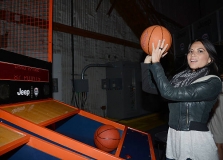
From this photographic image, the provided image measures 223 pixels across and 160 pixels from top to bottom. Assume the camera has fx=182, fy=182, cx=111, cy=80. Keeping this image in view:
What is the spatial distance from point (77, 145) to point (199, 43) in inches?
51.4

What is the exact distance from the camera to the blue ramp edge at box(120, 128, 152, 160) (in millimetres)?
1669

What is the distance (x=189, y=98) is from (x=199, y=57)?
41 cm

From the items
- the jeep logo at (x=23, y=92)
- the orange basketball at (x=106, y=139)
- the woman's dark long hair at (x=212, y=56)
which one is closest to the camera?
the woman's dark long hair at (x=212, y=56)

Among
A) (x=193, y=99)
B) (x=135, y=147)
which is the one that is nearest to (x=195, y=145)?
(x=193, y=99)

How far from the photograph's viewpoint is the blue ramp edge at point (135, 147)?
1669mm

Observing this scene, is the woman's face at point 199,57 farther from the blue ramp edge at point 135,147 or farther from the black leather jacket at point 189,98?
the blue ramp edge at point 135,147

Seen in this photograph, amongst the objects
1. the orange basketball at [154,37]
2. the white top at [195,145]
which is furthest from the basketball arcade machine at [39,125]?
the orange basketball at [154,37]

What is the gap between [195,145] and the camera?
1.40m

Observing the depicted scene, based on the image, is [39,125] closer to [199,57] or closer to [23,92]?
[23,92]

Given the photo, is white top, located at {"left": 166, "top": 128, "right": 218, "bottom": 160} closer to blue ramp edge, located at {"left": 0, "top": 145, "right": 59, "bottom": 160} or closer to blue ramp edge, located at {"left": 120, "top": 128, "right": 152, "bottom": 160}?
blue ramp edge, located at {"left": 120, "top": 128, "right": 152, "bottom": 160}

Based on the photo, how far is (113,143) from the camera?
6.85 ft

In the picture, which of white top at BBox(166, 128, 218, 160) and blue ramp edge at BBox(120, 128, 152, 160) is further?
blue ramp edge at BBox(120, 128, 152, 160)

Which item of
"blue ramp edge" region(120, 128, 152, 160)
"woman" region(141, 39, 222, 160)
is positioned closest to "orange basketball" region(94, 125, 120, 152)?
"blue ramp edge" region(120, 128, 152, 160)

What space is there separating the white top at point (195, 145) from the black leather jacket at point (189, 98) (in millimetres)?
47
